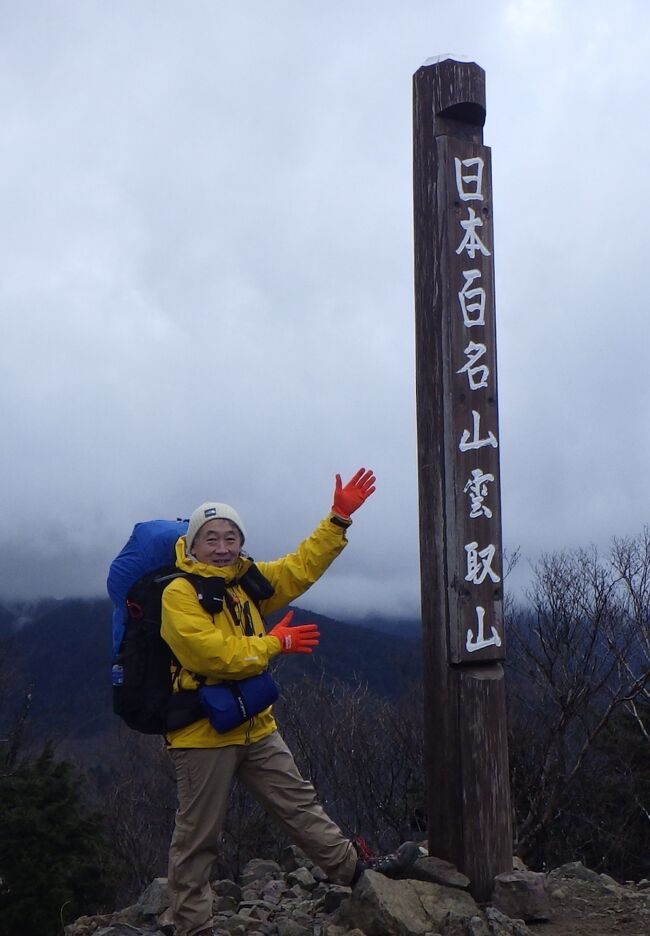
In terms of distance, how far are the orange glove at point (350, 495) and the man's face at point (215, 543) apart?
0.53 m

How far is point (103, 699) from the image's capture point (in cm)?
8456

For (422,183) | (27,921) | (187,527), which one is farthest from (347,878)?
(27,921)

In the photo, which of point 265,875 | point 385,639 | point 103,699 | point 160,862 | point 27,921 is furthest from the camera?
point 103,699

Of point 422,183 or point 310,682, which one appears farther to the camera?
point 310,682

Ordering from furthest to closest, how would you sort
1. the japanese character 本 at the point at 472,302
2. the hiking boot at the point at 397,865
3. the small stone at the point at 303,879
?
the small stone at the point at 303,879 < the japanese character 本 at the point at 472,302 < the hiking boot at the point at 397,865

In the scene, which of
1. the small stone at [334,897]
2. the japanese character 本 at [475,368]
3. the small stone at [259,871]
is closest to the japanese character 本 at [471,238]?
the japanese character 本 at [475,368]

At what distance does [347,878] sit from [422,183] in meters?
3.56

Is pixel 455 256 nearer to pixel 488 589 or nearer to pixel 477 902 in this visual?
pixel 488 589

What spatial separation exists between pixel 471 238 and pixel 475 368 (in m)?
0.71

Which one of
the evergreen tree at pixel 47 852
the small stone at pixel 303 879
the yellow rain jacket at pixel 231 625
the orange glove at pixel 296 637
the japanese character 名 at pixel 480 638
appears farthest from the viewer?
the evergreen tree at pixel 47 852

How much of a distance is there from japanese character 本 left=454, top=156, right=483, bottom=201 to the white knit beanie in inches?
83.7

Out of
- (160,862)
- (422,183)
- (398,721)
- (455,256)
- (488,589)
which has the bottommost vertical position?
(160,862)

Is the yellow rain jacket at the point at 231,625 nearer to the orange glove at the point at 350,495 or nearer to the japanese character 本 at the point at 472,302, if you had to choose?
the orange glove at the point at 350,495

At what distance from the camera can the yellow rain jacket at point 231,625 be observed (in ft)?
12.9
